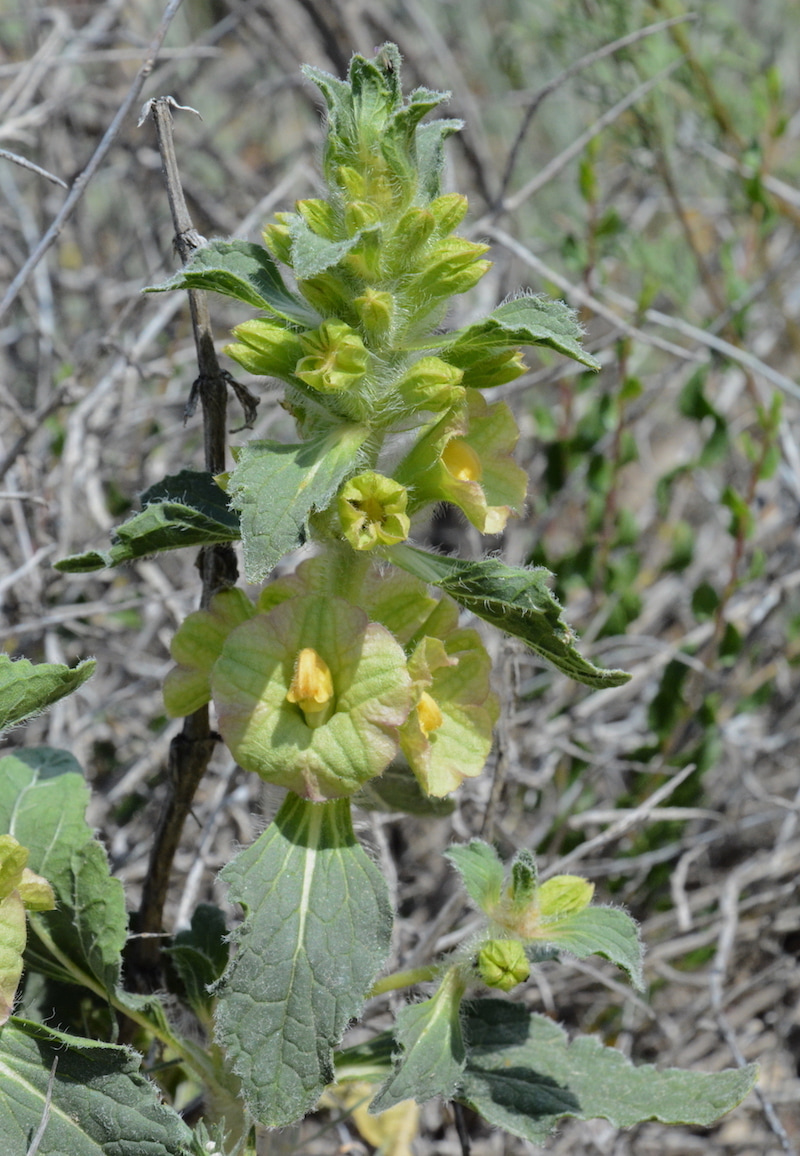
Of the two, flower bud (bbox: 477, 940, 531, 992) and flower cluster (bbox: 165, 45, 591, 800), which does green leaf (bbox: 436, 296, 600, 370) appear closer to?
flower cluster (bbox: 165, 45, 591, 800)

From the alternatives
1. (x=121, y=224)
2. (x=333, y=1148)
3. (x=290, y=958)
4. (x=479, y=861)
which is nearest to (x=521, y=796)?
(x=333, y=1148)

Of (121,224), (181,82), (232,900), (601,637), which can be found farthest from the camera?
(121,224)

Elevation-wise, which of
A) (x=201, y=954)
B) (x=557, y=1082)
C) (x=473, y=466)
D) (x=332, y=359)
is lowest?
(x=557, y=1082)

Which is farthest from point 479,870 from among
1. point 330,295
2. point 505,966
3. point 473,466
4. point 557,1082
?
point 330,295

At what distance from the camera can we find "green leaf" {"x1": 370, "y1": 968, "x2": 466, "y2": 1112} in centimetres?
119

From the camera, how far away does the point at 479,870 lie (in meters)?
1.36

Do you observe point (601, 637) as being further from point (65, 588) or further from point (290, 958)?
point (290, 958)

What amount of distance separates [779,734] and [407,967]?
129 cm

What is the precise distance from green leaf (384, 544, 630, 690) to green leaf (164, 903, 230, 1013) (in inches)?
21.9

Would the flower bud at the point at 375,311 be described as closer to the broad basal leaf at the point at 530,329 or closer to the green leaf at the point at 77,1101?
the broad basal leaf at the point at 530,329

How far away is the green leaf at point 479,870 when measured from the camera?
4.35 ft

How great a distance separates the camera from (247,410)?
1.41 meters

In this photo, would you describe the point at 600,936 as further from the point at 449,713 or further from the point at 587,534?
the point at 587,534

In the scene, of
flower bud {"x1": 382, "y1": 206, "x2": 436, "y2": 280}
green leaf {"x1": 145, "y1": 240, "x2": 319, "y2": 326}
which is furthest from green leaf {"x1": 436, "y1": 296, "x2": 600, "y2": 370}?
green leaf {"x1": 145, "y1": 240, "x2": 319, "y2": 326}
